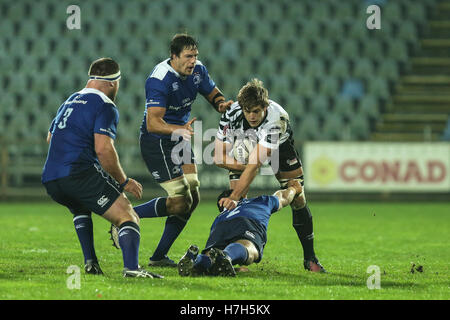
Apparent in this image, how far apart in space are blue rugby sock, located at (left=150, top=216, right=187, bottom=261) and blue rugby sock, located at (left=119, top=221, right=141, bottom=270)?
120 cm

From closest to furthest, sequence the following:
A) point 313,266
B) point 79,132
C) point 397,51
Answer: point 79,132, point 313,266, point 397,51

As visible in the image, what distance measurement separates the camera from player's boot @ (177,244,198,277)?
562 cm

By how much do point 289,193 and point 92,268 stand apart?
1799 millimetres

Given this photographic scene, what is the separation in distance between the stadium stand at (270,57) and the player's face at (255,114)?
12013 mm

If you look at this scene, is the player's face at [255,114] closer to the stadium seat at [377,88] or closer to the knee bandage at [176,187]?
→ the knee bandage at [176,187]

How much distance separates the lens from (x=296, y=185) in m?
6.50

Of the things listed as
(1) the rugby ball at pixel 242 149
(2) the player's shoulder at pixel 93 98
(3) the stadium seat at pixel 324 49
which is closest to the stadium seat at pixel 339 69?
(3) the stadium seat at pixel 324 49

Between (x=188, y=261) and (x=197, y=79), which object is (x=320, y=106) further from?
(x=188, y=261)

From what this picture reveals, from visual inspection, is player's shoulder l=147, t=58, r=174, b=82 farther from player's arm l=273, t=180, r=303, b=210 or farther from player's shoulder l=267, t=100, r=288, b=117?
player's arm l=273, t=180, r=303, b=210

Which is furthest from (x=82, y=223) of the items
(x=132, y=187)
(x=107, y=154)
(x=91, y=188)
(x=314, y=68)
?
(x=314, y=68)

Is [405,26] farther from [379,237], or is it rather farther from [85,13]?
[379,237]

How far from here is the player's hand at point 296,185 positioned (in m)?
6.46

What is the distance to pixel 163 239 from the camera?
694 cm

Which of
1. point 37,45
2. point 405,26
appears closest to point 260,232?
point 37,45
